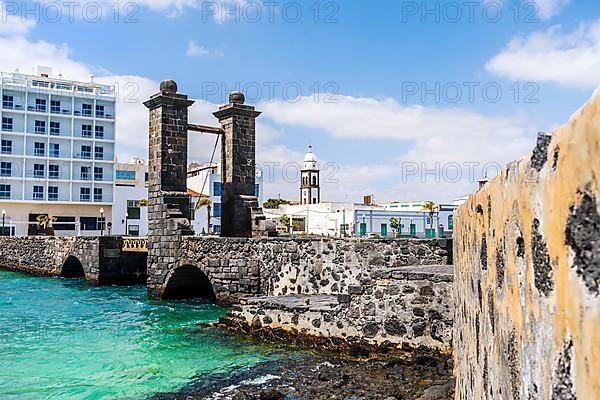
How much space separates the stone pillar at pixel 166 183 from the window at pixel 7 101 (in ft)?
121

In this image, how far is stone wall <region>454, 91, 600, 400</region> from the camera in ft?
3.94

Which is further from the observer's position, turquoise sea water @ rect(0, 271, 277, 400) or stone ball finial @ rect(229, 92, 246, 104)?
stone ball finial @ rect(229, 92, 246, 104)

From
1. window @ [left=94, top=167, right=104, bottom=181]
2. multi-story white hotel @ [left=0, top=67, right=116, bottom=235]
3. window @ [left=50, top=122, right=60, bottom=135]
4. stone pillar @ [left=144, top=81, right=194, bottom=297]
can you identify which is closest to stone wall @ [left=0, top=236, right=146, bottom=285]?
stone pillar @ [left=144, top=81, right=194, bottom=297]

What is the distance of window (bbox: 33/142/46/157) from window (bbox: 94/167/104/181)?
438cm

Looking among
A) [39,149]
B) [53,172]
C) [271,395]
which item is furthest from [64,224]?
[271,395]

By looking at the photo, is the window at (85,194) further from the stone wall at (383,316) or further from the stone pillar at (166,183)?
the stone wall at (383,316)

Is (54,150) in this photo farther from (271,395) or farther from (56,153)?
(271,395)

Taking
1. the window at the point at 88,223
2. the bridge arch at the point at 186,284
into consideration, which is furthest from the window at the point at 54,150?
the bridge arch at the point at 186,284

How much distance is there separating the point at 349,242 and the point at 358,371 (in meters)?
4.80

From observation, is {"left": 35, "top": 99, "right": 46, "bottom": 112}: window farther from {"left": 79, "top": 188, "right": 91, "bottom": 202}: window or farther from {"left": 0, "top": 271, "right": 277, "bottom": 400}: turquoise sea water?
{"left": 0, "top": 271, "right": 277, "bottom": 400}: turquoise sea water

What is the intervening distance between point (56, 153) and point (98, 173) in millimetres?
3742

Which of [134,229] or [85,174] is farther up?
[85,174]

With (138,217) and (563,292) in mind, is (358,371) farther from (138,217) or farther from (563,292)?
(138,217)

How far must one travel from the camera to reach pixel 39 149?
166 feet
